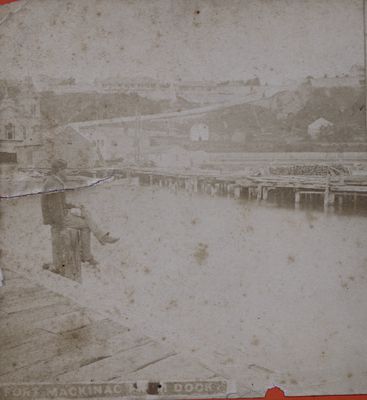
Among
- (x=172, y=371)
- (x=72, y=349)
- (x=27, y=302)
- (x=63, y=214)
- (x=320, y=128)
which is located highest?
(x=320, y=128)

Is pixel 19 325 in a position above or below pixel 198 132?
below

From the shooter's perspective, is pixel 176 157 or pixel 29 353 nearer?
pixel 29 353

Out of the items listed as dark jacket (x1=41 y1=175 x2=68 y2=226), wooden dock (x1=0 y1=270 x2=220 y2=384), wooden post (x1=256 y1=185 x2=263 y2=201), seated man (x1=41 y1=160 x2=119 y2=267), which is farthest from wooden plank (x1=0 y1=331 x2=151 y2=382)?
wooden post (x1=256 y1=185 x2=263 y2=201)

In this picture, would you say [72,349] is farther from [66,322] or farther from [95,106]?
[95,106]

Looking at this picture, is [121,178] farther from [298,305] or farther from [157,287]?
[298,305]

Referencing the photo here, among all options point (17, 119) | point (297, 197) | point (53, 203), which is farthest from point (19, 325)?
point (297, 197)

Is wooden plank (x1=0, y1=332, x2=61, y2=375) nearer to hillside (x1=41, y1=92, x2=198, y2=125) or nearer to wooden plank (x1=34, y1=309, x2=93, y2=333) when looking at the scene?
wooden plank (x1=34, y1=309, x2=93, y2=333)

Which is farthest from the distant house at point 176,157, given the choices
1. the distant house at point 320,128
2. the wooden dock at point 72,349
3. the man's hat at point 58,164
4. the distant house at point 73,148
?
the wooden dock at point 72,349
